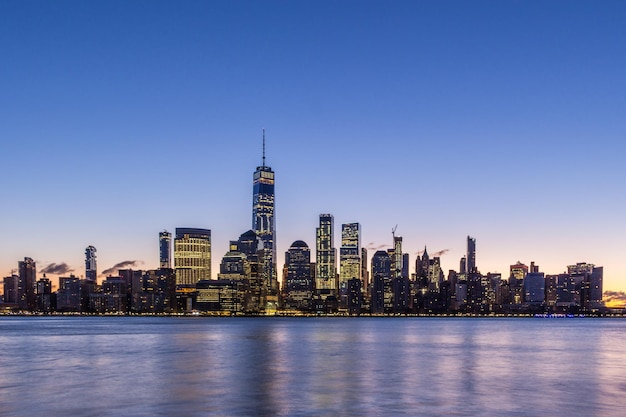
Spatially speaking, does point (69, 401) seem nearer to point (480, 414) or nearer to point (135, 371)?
point (135, 371)

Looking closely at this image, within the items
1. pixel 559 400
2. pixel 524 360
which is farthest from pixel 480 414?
pixel 524 360

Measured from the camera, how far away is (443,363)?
214 feet

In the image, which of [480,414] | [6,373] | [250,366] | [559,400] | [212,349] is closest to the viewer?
[480,414]

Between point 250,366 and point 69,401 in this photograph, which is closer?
point 69,401

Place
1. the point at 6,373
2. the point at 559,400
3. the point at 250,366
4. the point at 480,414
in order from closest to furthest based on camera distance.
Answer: the point at 480,414 → the point at 559,400 → the point at 6,373 → the point at 250,366

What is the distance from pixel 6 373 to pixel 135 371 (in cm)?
1055

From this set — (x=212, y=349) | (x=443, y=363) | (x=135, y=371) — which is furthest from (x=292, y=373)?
(x=212, y=349)

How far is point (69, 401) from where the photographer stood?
37562 millimetres

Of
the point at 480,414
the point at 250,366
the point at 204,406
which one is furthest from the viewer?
the point at 250,366

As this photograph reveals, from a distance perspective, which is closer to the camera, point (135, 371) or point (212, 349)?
point (135, 371)

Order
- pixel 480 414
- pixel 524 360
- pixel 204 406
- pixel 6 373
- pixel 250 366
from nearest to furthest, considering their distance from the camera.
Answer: pixel 480 414, pixel 204 406, pixel 6 373, pixel 250 366, pixel 524 360

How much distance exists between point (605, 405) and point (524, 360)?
32781mm

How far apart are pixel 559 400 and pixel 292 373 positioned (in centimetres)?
2259

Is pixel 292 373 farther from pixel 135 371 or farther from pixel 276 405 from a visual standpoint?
pixel 276 405
